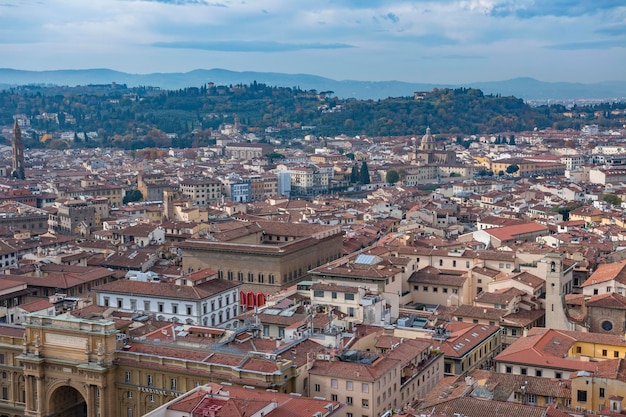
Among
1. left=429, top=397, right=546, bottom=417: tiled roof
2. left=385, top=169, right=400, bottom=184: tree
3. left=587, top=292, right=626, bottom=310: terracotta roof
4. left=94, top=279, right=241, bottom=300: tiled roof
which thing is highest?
left=429, top=397, right=546, bottom=417: tiled roof

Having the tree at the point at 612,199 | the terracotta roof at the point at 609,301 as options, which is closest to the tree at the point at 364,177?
the tree at the point at 612,199

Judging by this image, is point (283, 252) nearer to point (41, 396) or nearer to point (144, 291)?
point (144, 291)

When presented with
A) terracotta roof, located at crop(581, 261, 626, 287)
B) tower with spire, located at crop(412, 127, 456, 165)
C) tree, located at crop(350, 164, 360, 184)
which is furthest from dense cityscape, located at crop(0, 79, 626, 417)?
tower with spire, located at crop(412, 127, 456, 165)

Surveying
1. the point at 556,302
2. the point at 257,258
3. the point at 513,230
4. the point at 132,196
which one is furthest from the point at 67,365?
the point at 132,196

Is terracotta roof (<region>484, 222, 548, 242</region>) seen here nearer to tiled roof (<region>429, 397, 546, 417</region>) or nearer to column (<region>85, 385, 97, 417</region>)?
column (<region>85, 385, 97, 417</region>)

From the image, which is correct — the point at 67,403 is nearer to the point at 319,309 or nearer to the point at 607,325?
the point at 319,309

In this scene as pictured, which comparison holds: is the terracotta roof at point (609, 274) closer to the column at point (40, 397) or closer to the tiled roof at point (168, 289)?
the tiled roof at point (168, 289)
